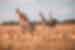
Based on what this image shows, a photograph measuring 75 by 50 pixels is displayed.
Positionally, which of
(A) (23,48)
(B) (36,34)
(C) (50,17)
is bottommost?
(A) (23,48)

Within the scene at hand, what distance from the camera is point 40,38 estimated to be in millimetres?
1326

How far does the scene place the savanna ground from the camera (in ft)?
4.26

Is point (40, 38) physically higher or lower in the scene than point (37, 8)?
lower

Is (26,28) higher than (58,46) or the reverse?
higher

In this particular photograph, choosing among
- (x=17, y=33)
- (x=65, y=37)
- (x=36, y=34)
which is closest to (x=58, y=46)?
(x=65, y=37)

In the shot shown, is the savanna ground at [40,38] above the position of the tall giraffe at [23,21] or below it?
below

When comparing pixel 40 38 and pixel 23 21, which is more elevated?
pixel 23 21

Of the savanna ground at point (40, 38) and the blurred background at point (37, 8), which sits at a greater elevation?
the blurred background at point (37, 8)

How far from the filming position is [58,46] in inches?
51.3

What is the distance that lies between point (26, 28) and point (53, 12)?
0.79 feet

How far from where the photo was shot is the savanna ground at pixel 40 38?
1.30 meters

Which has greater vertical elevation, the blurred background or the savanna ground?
the blurred background

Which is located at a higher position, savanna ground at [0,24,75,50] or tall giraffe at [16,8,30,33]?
tall giraffe at [16,8,30,33]

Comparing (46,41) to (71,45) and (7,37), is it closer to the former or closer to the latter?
(71,45)
